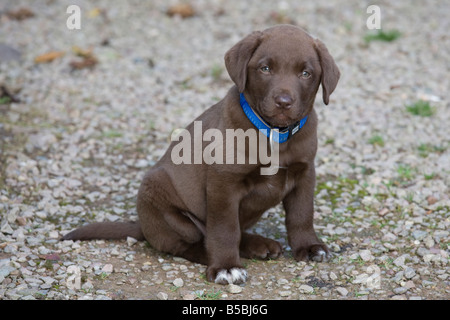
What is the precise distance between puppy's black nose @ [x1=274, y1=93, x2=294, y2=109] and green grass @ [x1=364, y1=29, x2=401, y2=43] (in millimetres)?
5626

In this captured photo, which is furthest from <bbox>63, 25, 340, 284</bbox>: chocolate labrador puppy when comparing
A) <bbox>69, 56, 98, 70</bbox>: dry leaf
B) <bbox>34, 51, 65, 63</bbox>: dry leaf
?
<bbox>34, 51, 65, 63</bbox>: dry leaf

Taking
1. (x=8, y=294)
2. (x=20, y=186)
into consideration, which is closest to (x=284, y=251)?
(x=8, y=294)

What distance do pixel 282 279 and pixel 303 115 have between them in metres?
1.12

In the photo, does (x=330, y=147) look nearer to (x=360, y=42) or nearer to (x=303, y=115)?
(x=303, y=115)

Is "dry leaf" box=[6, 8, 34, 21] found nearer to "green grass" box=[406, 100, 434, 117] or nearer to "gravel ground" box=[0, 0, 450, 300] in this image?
"gravel ground" box=[0, 0, 450, 300]

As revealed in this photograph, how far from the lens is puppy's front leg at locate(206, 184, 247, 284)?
412 centimetres

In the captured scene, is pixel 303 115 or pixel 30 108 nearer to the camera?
pixel 303 115

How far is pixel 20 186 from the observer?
557 cm

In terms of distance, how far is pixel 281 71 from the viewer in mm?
3941

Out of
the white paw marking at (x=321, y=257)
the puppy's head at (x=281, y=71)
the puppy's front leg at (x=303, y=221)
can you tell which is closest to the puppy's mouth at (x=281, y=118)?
the puppy's head at (x=281, y=71)

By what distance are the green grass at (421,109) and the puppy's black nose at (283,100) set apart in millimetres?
3620

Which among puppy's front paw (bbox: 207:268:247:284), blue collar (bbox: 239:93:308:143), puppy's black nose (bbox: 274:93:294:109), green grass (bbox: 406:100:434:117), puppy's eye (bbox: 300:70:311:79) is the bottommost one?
puppy's front paw (bbox: 207:268:247:284)

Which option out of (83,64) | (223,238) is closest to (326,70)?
(223,238)

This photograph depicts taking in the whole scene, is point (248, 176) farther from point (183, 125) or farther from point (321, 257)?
point (183, 125)
